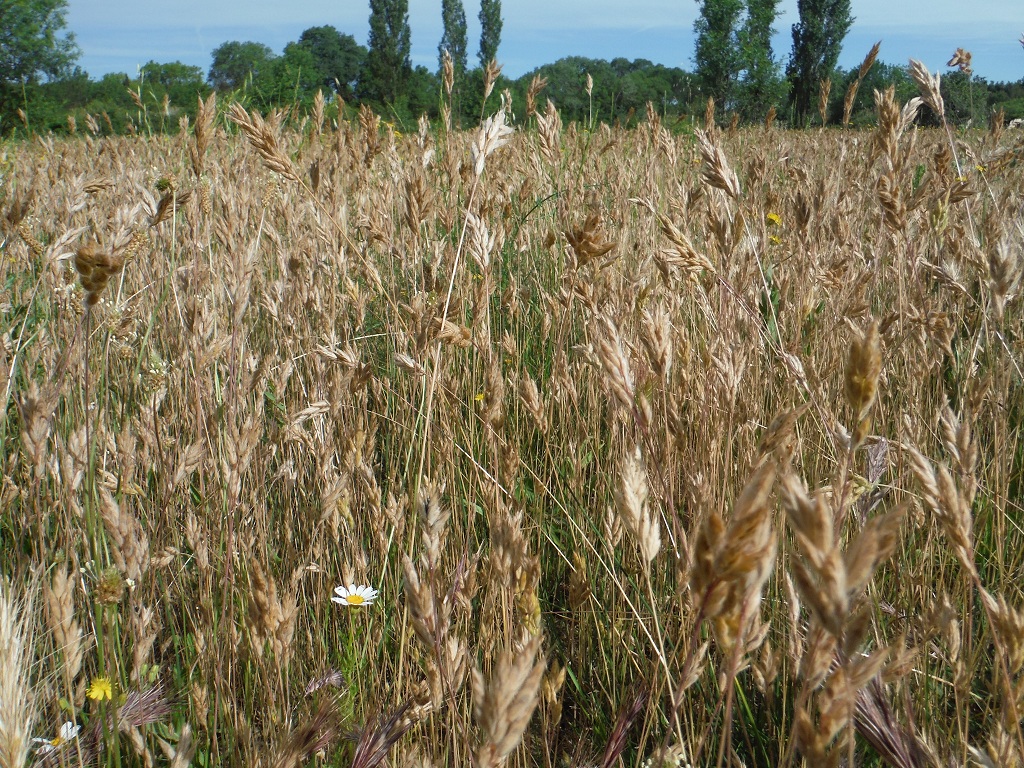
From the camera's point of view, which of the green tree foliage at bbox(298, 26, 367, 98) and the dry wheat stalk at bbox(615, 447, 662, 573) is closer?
the dry wheat stalk at bbox(615, 447, 662, 573)

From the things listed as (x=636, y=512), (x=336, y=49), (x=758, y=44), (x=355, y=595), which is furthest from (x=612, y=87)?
(x=336, y=49)

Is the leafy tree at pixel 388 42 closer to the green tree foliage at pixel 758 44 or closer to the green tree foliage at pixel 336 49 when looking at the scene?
the green tree foliage at pixel 336 49

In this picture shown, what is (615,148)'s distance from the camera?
174 inches

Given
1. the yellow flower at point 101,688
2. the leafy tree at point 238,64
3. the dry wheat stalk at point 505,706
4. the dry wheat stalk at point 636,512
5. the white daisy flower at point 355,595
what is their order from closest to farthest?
the dry wheat stalk at point 505,706, the dry wheat stalk at point 636,512, the yellow flower at point 101,688, the white daisy flower at point 355,595, the leafy tree at point 238,64

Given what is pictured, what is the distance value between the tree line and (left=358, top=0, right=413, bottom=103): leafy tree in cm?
8

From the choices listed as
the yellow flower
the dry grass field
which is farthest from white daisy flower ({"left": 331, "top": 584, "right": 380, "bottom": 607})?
the yellow flower

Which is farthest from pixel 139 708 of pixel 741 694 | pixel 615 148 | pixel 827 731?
pixel 615 148

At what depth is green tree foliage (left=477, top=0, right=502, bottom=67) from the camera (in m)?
65.1

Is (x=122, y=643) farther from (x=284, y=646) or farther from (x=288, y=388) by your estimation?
(x=288, y=388)

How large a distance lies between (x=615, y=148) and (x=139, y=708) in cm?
392

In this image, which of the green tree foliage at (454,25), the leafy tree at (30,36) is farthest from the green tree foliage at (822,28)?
the leafy tree at (30,36)

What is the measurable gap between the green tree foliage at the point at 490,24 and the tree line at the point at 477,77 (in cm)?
9

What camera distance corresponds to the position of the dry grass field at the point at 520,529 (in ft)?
2.58

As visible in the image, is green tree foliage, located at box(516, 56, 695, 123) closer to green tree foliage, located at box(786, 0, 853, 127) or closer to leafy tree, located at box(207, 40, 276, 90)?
leafy tree, located at box(207, 40, 276, 90)
